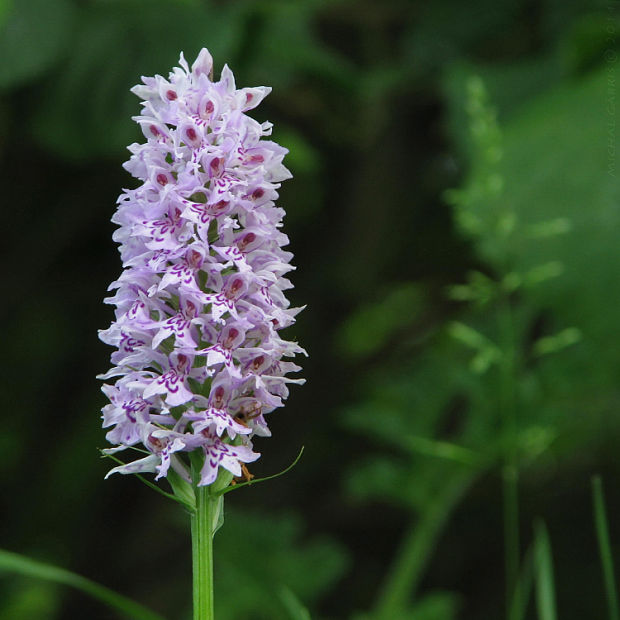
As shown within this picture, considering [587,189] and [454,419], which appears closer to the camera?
[587,189]

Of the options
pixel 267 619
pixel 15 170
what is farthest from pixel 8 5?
pixel 267 619

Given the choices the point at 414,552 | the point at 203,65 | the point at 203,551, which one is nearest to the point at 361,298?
the point at 414,552

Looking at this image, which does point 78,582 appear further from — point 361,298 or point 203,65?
point 361,298

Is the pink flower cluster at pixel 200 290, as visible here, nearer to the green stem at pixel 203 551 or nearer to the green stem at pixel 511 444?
the green stem at pixel 203 551

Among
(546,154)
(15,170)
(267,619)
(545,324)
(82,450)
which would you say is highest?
(15,170)

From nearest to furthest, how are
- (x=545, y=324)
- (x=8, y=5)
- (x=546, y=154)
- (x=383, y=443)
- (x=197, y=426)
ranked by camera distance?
(x=197, y=426) → (x=8, y=5) → (x=546, y=154) → (x=545, y=324) → (x=383, y=443)

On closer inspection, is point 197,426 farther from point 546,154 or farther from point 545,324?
point 545,324
